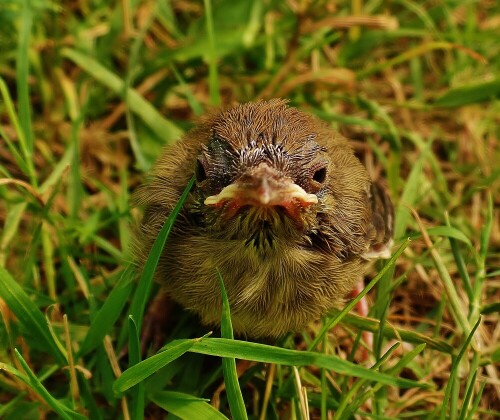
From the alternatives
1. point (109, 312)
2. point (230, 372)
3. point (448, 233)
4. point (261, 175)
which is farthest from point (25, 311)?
point (448, 233)


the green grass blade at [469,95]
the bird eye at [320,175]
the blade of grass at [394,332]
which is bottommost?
the blade of grass at [394,332]

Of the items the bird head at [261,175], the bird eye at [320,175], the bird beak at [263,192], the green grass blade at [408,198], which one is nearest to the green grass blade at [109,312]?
the bird head at [261,175]

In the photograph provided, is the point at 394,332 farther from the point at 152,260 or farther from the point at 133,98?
the point at 133,98

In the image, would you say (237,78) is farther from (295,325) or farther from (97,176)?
(295,325)

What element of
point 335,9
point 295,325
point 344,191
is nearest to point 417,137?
point 335,9

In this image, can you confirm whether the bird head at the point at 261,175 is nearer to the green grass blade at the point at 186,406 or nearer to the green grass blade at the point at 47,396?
the green grass blade at the point at 186,406

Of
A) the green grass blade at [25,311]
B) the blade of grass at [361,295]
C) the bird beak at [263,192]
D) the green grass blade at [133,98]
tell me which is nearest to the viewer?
the bird beak at [263,192]
